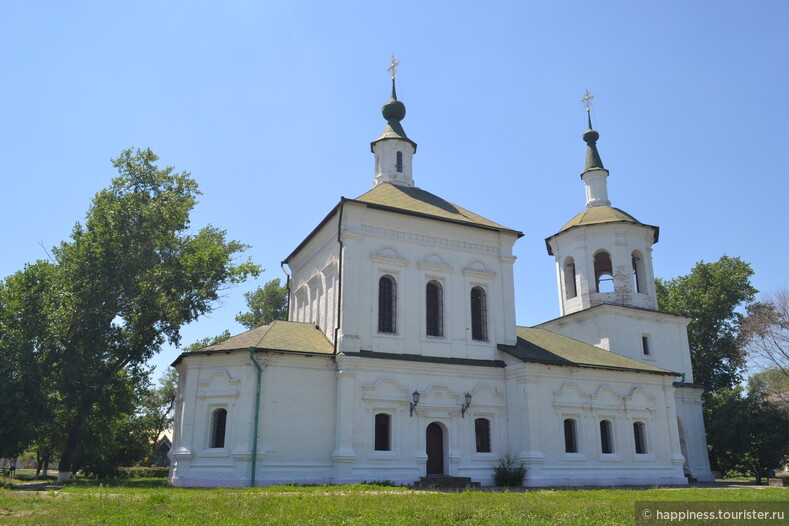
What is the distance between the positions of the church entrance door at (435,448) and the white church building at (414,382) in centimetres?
4

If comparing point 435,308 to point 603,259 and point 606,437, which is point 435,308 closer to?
point 606,437

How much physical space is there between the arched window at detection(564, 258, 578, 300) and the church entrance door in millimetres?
10766

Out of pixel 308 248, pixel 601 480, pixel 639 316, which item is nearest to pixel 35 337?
pixel 308 248

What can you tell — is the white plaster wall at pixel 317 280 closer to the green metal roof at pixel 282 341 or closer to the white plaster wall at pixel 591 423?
the green metal roof at pixel 282 341

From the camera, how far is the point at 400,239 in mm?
20453

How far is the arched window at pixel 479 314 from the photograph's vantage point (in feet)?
68.7

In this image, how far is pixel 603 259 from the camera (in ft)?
88.6

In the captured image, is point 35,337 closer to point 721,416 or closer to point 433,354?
point 433,354

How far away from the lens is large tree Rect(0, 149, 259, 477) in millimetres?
20375

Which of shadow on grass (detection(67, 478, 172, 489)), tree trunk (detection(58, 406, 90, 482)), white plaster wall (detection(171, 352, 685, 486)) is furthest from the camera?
tree trunk (detection(58, 406, 90, 482))

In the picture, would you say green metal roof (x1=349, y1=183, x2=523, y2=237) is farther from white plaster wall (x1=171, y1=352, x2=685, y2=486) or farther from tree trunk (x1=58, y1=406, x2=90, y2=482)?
tree trunk (x1=58, y1=406, x2=90, y2=482)

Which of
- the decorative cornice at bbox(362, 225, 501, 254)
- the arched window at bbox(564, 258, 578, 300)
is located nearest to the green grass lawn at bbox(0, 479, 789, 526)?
the decorative cornice at bbox(362, 225, 501, 254)

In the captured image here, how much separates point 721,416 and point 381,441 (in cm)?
1747

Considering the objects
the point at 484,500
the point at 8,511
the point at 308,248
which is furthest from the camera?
the point at 308,248
